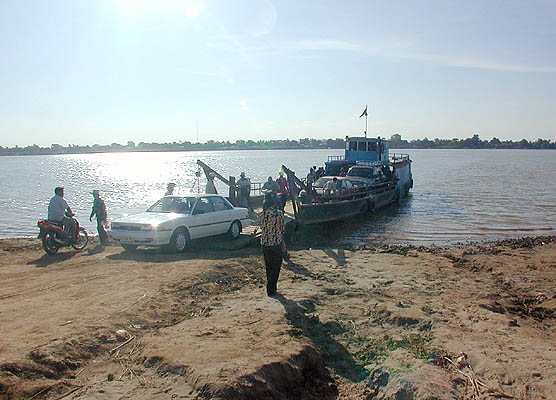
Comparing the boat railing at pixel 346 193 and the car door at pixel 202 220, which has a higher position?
the car door at pixel 202 220

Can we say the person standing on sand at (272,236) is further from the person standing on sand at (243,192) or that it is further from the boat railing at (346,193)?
the person standing on sand at (243,192)

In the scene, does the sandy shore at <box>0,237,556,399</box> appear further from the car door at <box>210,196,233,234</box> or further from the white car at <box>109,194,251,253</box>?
the car door at <box>210,196,233,234</box>

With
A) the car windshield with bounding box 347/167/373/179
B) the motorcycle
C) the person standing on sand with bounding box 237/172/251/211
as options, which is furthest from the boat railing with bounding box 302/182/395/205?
the motorcycle

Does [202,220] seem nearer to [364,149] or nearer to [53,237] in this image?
[53,237]

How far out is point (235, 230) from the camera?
1359cm

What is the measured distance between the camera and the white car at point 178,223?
11164 millimetres

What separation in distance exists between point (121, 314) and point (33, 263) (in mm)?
5857

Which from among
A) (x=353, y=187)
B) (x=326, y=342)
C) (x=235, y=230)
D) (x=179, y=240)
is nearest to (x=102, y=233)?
(x=179, y=240)

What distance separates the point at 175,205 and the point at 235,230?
2.02 m

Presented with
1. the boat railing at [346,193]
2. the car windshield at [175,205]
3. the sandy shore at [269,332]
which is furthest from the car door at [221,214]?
the boat railing at [346,193]

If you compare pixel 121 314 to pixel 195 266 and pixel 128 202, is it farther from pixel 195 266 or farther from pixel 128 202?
pixel 128 202

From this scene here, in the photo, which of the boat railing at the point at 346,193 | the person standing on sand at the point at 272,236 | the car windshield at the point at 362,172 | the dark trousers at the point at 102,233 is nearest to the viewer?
the person standing on sand at the point at 272,236

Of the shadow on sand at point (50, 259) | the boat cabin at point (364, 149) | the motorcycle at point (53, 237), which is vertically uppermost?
the boat cabin at point (364, 149)

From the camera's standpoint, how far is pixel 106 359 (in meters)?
5.01
